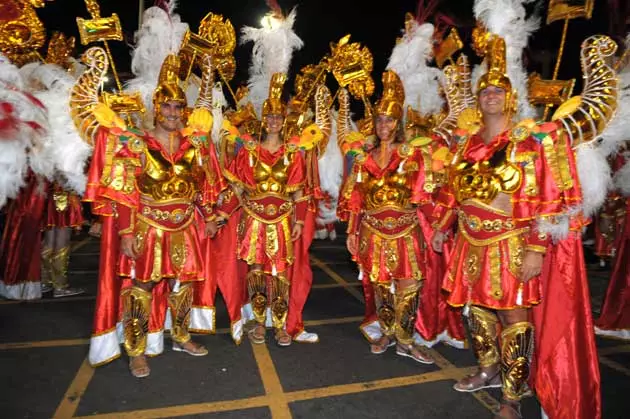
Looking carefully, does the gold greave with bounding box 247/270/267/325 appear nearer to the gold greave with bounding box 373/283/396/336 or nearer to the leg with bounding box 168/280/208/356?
the leg with bounding box 168/280/208/356

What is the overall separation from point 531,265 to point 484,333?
2.21 ft

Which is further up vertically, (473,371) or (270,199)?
(270,199)

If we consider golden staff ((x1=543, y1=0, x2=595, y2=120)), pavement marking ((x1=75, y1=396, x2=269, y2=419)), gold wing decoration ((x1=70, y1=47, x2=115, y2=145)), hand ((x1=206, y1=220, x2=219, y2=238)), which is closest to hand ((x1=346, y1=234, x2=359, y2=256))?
hand ((x1=206, y1=220, x2=219, y2=238))

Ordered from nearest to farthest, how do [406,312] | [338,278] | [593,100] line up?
[593,100] < [406,312] < [338,278]

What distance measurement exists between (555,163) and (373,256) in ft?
5.40

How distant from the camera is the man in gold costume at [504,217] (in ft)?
8.64

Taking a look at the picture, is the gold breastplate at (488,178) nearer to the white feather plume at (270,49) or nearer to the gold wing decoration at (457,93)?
the gold wing decoration at (457,93)

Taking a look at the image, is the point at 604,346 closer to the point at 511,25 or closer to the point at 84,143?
the point at 511,25

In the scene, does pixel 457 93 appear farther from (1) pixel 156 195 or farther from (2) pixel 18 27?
(2) pixel 18 27

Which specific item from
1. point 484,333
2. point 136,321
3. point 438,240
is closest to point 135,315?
point 136,321

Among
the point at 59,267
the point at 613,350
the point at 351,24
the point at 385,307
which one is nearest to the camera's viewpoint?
the point at 385,307

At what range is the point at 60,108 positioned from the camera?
3.10 m

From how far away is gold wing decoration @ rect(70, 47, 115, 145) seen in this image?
311 cm

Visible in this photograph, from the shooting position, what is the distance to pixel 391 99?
12.0 ft
